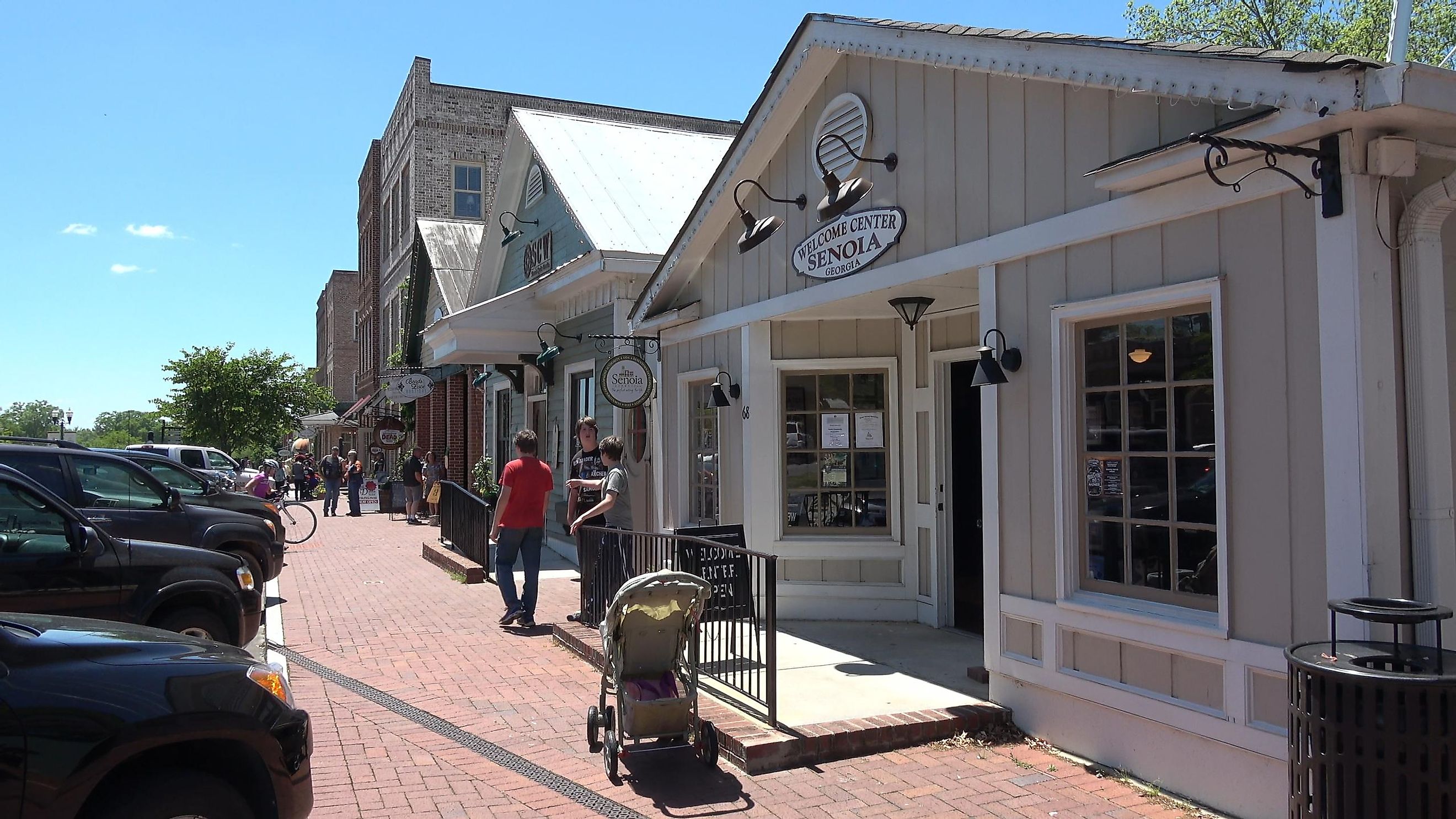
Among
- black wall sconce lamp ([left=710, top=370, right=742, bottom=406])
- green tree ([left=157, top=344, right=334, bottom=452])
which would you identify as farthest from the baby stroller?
green tree ([left=157, top=344, right=334, bottom=452])

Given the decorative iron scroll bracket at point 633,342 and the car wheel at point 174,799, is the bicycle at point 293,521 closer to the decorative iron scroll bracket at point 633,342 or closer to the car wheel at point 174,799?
the decorative iron scroll bracket at point 633,342

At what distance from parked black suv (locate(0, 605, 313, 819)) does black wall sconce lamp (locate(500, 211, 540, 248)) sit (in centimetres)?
1205

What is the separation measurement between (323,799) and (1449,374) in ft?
17.4

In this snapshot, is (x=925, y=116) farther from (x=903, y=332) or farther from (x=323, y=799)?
(x=323, y=799)

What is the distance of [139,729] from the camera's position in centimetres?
316

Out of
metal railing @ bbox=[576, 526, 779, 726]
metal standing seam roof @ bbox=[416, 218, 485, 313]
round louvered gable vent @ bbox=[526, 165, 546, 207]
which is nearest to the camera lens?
metal railing @ bbox=[576, 526, 779, 726]

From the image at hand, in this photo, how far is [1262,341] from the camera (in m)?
4.41

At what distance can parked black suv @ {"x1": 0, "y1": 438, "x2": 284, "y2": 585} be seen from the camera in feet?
27.4

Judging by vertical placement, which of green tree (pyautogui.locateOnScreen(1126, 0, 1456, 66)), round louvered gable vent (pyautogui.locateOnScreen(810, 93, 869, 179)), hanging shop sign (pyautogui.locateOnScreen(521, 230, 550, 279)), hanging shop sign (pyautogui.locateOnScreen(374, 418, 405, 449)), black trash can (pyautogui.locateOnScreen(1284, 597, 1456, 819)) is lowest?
black trash can (pyautogui.locateOnScreen(1284, 597, 1456, 819))

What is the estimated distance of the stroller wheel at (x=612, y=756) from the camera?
5066 mm

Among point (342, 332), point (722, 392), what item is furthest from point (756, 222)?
point (342, 332)

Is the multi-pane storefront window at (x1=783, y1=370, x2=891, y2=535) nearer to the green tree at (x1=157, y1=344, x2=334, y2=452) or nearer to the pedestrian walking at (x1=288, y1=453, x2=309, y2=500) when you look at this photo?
the pedestrian walking at (x1=288, y1=453, x2=309, y2=500)

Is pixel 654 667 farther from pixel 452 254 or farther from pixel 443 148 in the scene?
pixel 443 148

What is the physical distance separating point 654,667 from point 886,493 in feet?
12.3
